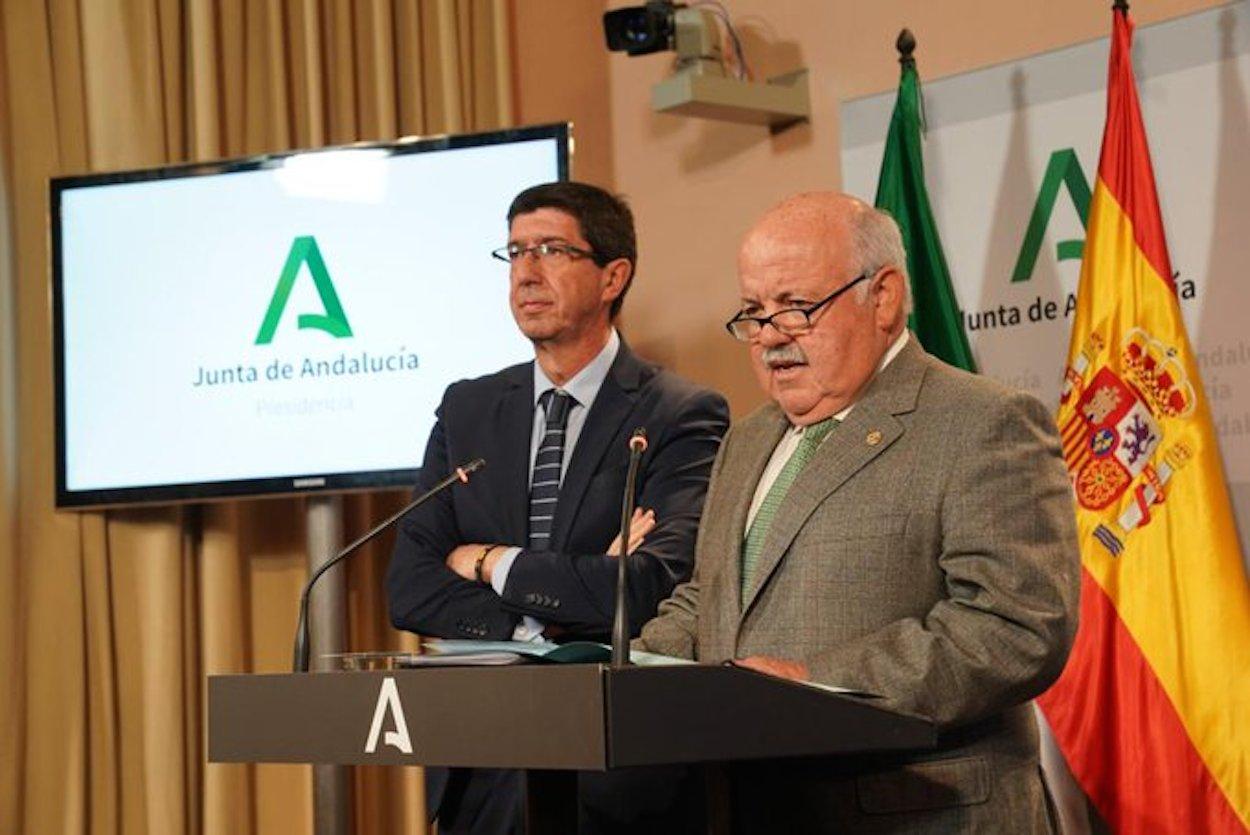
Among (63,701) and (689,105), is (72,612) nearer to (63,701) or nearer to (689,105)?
(63,701)

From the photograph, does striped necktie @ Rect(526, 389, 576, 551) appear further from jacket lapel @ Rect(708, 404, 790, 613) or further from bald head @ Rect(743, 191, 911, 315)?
bald head @ Rect(743, 191, 911, 315)

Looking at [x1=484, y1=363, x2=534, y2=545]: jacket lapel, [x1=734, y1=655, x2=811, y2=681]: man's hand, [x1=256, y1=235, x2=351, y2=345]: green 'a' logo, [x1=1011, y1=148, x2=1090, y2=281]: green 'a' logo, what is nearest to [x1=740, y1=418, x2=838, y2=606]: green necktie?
[x1=734, y1=655, x2=811, y2=681]: man's hand

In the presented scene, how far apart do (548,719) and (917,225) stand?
8.46 ft

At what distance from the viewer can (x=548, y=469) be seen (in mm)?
3646

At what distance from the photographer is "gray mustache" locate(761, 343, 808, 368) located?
268 cm

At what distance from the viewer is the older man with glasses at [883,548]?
2.37 metres

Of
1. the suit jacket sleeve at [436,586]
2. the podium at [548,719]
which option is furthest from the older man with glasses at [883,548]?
the suit jacket sleeve at [436,586]

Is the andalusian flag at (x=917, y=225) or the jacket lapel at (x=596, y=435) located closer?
the jacket lapel at (x=596, y=435)

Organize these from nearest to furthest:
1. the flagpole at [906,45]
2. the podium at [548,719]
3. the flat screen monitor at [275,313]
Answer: the podium at [548,719]
the flagpole at [906,45]
the flat screen monitor at [275,313]

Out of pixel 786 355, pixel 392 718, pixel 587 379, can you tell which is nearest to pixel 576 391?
pixel 587 379

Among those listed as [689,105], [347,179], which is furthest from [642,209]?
[347,179]

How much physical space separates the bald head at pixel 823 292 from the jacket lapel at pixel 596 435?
910 mm

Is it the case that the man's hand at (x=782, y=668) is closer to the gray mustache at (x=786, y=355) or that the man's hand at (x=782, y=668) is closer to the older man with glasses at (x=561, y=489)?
the gray mustache at (x=786, y=355)

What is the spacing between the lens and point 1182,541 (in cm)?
366
